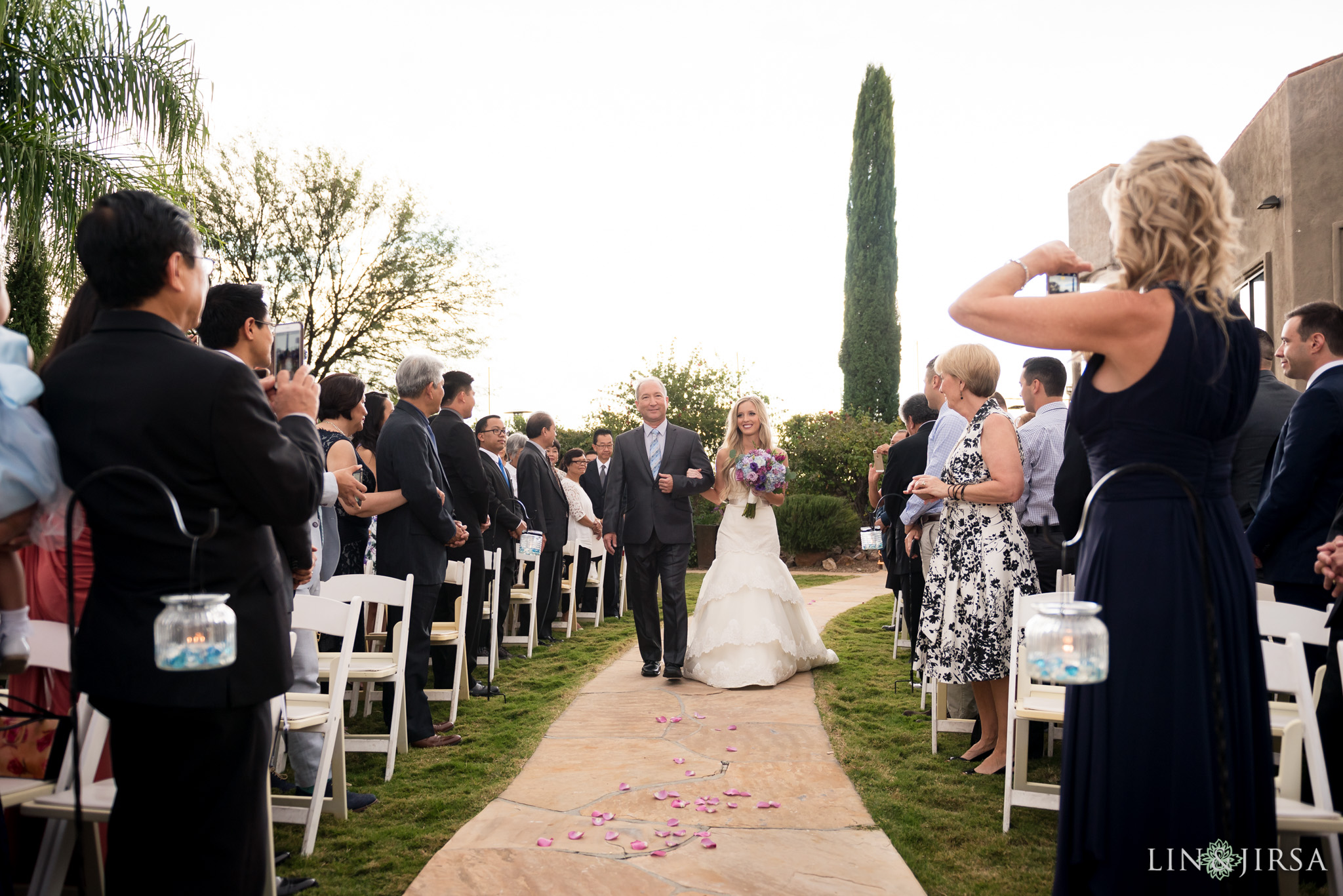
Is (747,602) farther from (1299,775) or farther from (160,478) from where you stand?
(160,478)

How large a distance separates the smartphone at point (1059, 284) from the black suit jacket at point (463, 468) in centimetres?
476

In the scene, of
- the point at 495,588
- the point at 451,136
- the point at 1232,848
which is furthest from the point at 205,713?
the point at 451,136

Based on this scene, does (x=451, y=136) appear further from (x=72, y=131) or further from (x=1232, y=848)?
(x=1232, y=848)

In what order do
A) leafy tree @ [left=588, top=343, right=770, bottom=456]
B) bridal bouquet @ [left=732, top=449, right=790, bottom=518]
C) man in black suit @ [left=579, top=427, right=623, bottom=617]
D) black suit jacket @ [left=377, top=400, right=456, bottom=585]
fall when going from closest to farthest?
black suit jacket @ [left=377, top=400, right=456, bottom=585] < bridal bouquet @ [left=732, top=449, right=790, bottom=518] < man in black suit @ [left=579, top=427, right=623, bottom=617] < leafy tree @ [left=588, top=343, right=770, bottom=456]

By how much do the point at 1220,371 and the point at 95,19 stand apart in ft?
40.4

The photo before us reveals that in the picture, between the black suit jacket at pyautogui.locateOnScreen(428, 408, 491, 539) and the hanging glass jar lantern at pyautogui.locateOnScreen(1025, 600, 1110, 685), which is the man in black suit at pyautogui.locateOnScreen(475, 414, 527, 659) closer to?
the black suit jacket at pyautogui.locateOnScreen(428, 408, 491, 539)

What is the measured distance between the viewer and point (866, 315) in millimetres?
29062

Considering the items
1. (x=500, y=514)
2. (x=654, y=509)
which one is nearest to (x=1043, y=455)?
(x=654, y=509)

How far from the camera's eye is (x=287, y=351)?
289 centimetres

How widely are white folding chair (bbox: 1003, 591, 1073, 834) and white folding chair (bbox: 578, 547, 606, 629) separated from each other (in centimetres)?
697

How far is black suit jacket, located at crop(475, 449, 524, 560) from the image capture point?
8.34 metres

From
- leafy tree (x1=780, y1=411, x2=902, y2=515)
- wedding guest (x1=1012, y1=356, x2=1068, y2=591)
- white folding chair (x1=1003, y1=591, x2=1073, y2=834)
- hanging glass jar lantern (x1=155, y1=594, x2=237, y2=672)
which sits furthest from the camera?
leafy tree (x1=780, y1=411, x2=902, y2=515)

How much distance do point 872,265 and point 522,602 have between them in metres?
22.8

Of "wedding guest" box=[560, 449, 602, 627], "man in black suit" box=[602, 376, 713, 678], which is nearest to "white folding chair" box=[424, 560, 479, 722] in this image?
"man in black suit" box=[602, 376, 713, 678]
